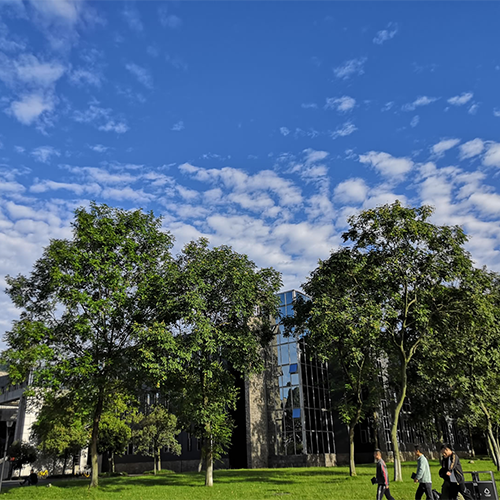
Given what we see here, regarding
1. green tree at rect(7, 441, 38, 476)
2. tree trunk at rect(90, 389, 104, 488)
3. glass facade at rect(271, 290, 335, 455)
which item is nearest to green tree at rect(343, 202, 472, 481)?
tree trunk at rect(90, 389, 104, 488)

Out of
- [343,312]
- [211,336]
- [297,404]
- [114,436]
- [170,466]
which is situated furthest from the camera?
[170,466]

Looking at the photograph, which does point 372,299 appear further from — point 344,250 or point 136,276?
point 136,276

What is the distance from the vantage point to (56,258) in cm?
2412

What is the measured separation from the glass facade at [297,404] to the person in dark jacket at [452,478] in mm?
31678

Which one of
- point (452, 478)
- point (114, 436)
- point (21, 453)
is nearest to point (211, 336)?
point (452, 478)

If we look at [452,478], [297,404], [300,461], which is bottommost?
[300,461]

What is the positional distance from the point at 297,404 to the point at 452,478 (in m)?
34.5

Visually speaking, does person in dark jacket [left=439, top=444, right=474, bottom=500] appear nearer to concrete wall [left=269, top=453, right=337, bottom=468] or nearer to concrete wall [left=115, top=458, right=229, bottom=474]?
concrete wall [left=115, top=458, right=229, bottom=474]

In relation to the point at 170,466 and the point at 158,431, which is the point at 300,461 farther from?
the point at 170,466

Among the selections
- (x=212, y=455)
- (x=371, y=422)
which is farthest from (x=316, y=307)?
(x=371, y=422)

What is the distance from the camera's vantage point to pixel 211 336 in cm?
2453

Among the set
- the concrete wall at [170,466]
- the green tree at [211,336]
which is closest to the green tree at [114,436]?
the concrete wall at [170,466]

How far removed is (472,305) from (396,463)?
905cm

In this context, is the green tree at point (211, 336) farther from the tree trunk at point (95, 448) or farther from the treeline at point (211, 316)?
the tree trunk at point (95, 448)
